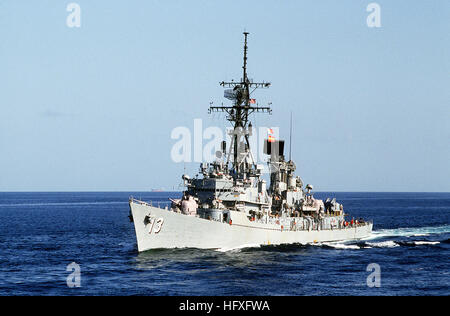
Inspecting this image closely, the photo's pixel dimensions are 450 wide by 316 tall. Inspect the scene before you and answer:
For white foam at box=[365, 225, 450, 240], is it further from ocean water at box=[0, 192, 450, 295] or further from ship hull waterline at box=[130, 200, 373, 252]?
ship hull waterline at box=[130, 200, 373, 252]

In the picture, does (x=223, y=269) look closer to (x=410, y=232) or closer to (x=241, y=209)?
(x=241, y=209)

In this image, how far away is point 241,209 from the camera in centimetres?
4512

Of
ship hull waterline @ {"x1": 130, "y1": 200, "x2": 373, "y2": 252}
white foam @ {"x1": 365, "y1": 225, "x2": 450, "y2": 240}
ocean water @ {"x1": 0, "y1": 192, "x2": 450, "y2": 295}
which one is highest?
ship hull waterline @ {"x1": 130, "y1": 200, "x2": 373, "y2": 252}

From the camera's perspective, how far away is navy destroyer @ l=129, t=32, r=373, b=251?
41031 millimetres

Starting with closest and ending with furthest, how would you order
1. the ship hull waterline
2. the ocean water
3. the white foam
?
the ocean water < the ship hull waterline < the white foam

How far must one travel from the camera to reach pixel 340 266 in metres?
40.8

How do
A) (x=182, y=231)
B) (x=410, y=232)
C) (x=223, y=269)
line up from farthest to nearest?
1. (x=410, y=232)
2. (x=182, y=231)
3. (x=223, y=269)

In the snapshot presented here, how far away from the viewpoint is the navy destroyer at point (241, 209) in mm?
41031

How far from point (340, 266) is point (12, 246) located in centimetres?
2818

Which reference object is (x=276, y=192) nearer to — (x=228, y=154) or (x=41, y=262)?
(x=228, y=154)

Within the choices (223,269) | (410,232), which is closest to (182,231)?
(223,269)

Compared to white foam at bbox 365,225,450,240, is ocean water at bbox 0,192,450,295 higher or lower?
higher

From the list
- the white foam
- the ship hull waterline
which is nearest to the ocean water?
the ship hull waterline
